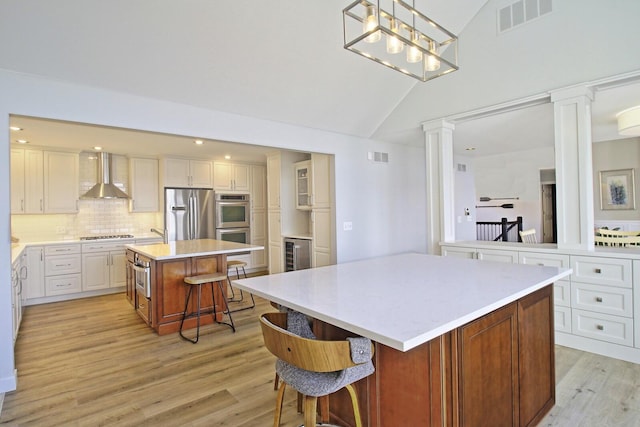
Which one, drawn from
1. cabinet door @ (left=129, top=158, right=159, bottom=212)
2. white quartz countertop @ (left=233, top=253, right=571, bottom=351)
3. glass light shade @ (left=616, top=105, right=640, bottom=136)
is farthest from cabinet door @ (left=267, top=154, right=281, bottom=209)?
glass light shade @ (left=616, top=105, right=640, bottom=136)

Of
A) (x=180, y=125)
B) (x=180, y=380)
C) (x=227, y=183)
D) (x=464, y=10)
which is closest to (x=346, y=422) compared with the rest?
(x=180, y=380)

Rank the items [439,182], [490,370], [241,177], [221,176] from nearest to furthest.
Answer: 1. [490,370]
2. [439,182]
3. [221,176]
4. [241,177]

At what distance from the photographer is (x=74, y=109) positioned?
270cm

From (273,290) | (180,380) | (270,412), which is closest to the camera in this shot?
(273,290)

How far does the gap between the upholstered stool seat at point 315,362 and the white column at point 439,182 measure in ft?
9.67

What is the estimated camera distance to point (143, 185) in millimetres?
5875

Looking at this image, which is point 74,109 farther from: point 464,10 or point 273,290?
point 464,10

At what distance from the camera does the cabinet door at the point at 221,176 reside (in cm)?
645

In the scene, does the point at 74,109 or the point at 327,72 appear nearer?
the point at 74,109

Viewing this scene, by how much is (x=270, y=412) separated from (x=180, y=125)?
8.58 feet

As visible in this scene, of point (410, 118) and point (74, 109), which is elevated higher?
point (410, 118)

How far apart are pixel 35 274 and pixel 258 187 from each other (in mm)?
3848

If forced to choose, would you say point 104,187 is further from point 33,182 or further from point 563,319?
point 563,319

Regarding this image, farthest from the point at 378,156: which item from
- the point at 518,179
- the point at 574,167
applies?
the point at 518,179
